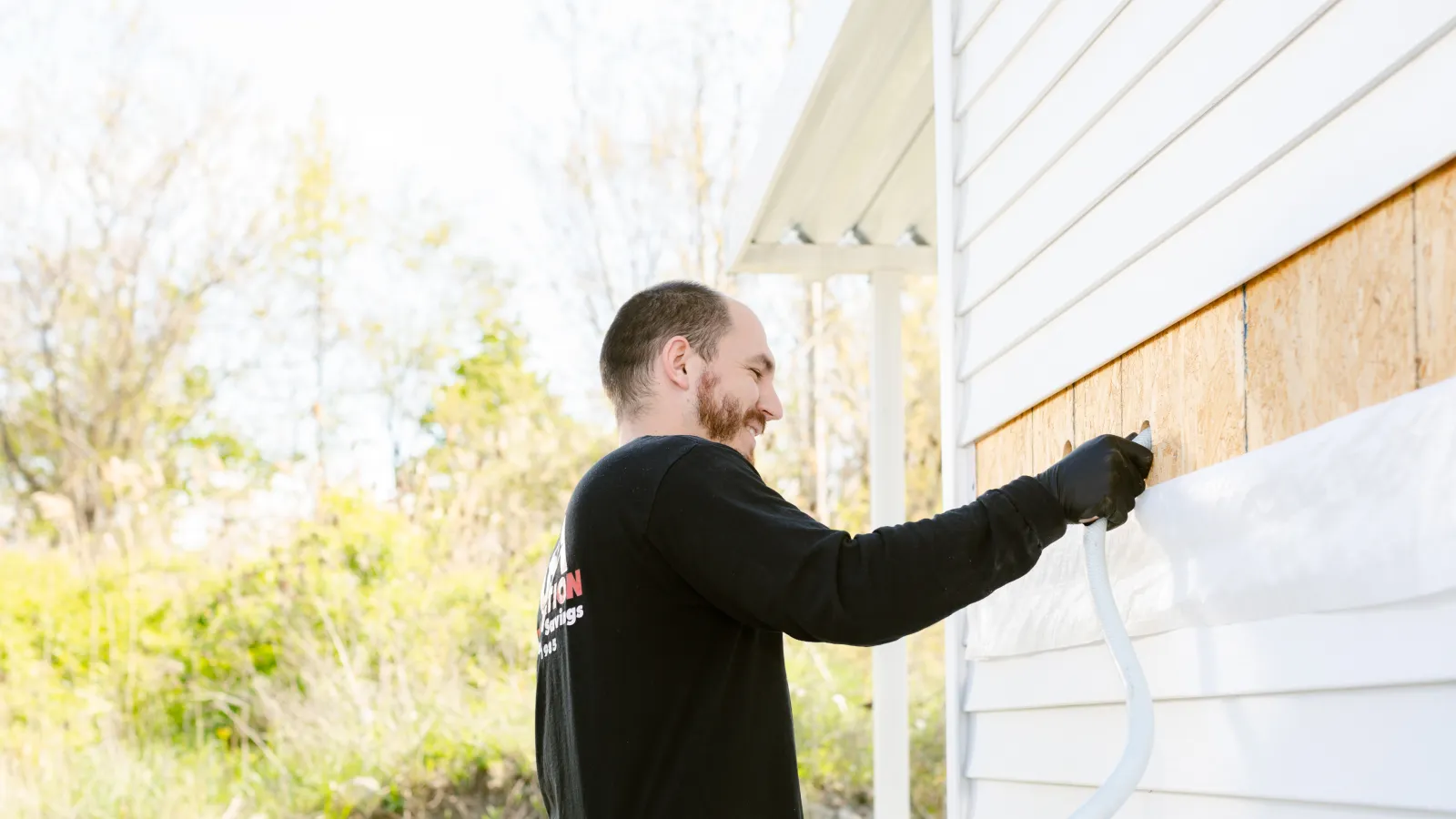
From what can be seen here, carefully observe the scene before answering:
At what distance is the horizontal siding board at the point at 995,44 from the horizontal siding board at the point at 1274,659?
98 cm

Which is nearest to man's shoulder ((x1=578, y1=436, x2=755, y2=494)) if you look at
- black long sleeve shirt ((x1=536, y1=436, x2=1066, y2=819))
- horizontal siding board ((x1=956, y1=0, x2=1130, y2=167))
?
black long sleeve shirt ((x1=536, y1=436, x2=1066, y2=819))

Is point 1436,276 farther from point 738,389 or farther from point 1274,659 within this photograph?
point 738,389

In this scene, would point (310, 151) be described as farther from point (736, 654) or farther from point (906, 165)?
point (736, 654)

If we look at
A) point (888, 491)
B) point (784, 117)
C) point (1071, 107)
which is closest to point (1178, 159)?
point (1071, 107)

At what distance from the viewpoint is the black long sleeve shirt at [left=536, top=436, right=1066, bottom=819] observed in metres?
1.71

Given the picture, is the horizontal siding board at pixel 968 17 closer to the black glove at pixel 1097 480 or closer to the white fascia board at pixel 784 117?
the white fascia board at pixel 784 117

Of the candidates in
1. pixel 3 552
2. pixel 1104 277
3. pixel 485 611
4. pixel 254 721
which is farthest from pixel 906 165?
pixel 3 552

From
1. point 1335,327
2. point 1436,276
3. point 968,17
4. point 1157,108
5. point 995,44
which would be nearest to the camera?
point 1436,276

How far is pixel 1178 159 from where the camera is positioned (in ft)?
5.57

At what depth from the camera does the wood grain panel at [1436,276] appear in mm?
1176

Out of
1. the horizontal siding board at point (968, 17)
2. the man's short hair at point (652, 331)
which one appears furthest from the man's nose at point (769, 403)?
the horizontal siding board at point (968, 17)

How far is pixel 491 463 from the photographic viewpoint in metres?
9.44

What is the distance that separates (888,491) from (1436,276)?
372 cm

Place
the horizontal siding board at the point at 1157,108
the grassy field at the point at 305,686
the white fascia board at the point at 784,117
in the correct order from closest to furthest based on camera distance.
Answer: the horizontal siding board at the point at 1157,108 < the white fascia board at the point at 784,117 < the grassy field at the point at 305,686
